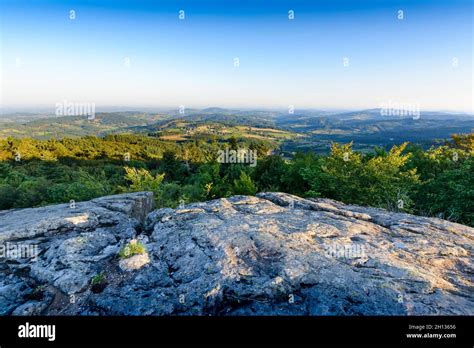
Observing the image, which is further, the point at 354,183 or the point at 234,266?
the point at 354,183

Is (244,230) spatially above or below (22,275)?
above

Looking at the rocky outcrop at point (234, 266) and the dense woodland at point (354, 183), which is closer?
the rocky outcrop at point (234, 266)

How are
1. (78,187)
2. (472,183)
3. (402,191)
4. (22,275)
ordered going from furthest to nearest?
1. (78,187)
2. (402,191)
3. (472,183)
4. (22,275)

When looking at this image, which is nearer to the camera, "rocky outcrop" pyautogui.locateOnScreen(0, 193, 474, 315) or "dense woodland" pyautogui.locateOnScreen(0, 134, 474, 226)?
"rocky outcrop" pyautogui.locateOnScreen(0, 193, 474, 315)
